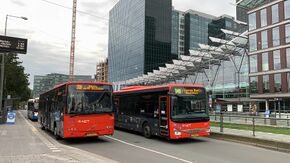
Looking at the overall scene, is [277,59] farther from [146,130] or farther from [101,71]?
[101,71]

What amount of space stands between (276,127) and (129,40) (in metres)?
77.1

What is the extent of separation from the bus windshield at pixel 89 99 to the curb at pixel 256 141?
6261 mm

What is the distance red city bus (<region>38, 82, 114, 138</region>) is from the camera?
45.2 feet

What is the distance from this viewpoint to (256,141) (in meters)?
13.8

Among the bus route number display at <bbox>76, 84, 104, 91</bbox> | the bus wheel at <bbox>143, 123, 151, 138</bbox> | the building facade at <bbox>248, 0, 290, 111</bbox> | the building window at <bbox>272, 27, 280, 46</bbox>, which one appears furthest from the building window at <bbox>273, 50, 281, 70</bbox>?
the bus route number display at <bbox>76, 84, 104, 91</bbox>

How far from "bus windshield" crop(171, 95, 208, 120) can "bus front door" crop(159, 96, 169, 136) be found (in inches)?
20.1

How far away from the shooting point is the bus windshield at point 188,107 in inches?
561

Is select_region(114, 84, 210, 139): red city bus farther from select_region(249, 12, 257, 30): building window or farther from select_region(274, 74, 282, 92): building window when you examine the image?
select_region(249, 12, 257, 30): building window

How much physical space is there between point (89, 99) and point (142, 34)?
248 ft

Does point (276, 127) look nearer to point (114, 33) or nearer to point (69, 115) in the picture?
point (69, 115)

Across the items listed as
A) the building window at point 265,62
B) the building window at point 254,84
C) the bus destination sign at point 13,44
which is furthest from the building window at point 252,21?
the bus destination sign at point 13,44

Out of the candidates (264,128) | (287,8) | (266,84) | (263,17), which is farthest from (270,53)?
(264,128)

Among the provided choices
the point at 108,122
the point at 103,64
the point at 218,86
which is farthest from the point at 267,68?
the point at 103,64

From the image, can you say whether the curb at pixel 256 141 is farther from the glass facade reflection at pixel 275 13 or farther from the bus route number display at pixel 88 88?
the glass facade reflection at pixel 275 13
